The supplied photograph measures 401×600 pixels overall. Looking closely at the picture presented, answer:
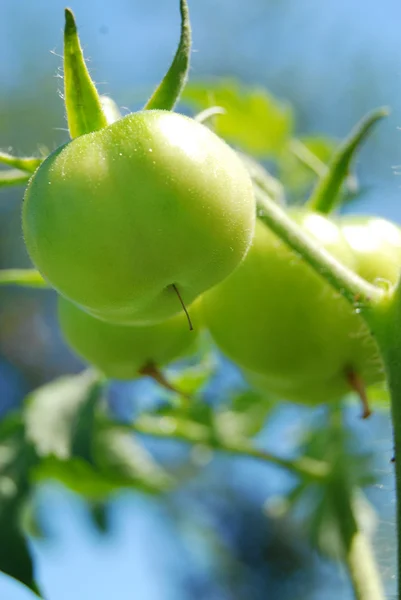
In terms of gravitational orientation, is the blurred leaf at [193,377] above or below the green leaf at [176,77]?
below

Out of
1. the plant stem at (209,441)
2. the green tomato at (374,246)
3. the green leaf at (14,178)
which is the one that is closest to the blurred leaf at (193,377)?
the plant stem at (209,441)

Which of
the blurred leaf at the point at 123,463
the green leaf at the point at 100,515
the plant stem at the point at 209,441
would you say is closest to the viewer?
the plant stem at the point at 209,441

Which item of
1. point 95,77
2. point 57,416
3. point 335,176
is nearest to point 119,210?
point 95,77

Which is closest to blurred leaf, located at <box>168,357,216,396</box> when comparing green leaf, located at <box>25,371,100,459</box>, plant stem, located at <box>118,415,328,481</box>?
plant stem, located at <box>118,415,328,481</box>

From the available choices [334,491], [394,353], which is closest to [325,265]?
[394,353]

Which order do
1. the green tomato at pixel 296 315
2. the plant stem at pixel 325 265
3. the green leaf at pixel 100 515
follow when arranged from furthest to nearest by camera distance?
the green leaf at pixel 100 515
the green tomato at pixel 296 315
the plant stem at pixel 325 265

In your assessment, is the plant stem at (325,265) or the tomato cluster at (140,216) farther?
the plant stem at (325,265)

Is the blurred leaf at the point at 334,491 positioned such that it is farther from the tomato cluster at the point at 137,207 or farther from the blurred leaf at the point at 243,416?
the tomato cluster at the point at 137,207

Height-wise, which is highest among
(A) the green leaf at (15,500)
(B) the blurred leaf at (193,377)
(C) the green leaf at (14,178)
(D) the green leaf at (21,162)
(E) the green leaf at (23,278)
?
(D) the green leaf at (21,162)
